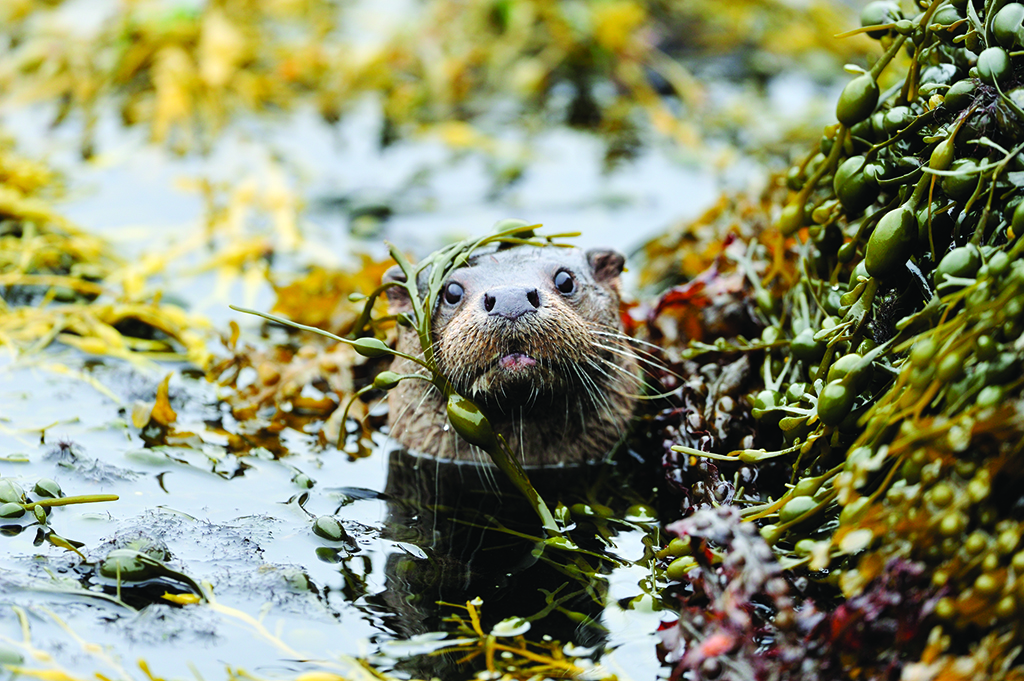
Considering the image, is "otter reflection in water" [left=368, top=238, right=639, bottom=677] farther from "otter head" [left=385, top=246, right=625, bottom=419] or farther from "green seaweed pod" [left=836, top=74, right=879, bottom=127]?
"green seaweed pod" [left=836, top=74, right=879, bottom=127]

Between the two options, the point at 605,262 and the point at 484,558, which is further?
the point at 605,262

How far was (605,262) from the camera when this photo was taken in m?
3.88

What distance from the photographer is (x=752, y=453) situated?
2.50 m

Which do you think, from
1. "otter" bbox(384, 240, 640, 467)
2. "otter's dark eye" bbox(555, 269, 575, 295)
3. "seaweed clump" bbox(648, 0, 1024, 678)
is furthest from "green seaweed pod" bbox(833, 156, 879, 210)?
"otter's dark eye" bbox(555, 269, 575, 295)

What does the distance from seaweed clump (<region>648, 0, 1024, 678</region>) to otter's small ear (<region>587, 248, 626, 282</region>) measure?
67 cm

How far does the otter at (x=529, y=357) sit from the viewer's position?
3.10 metres

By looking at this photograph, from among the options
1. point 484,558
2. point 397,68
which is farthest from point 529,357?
point 397,68

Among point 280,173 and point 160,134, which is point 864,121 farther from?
point 160,134

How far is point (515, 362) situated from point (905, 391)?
1329 mm

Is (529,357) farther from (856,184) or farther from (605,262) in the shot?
(856,184)

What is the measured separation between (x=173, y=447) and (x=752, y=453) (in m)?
2.17

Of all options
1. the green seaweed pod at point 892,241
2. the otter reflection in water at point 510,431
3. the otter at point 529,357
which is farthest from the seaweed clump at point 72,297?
the green seaweed pod at point 892,241

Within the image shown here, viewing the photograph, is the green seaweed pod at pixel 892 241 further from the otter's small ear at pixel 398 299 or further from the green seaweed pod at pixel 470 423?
the otter's small ear at pixel 398 299

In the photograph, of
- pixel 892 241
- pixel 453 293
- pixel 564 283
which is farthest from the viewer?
pixel 564 283
